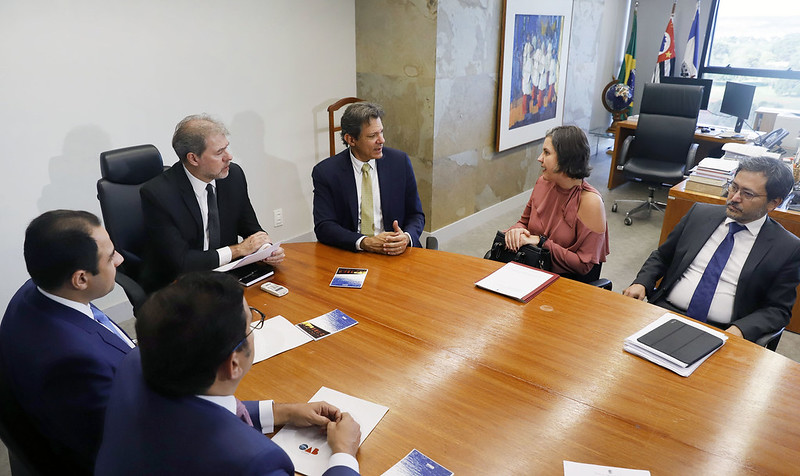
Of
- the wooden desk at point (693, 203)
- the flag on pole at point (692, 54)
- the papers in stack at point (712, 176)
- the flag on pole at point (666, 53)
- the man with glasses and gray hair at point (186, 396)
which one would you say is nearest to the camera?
the man with glasses and gray hair at point (186, 396)

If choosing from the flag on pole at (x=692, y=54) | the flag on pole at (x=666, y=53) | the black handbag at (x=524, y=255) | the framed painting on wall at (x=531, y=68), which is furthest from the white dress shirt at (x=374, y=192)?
the flag on pole at (x=692, y=54)

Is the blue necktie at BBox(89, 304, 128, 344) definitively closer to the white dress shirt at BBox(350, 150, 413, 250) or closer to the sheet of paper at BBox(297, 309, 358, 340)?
the sheet of paper at BBox(297, 309, 358, 340)

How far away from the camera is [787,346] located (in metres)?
3.28

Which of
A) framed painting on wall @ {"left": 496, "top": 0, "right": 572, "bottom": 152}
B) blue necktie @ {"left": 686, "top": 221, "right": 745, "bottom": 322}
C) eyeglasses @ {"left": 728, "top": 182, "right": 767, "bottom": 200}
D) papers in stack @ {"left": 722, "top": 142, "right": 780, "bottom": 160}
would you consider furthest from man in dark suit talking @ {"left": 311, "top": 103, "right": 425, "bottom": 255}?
papers in stack @ {"left": 722, "top": 142, "right": 780, "bottom": 160}

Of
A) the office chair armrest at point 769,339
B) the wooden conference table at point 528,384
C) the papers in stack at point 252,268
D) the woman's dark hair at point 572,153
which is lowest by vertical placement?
the office chair armrest at point 769,339

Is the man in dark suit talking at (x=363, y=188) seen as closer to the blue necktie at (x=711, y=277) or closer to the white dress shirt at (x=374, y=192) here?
the white dress shirt at (x=374, y=192)

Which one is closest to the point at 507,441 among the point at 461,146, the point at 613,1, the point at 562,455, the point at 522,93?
the point at 562,455

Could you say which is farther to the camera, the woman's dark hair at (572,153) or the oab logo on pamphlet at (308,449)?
the woman's dark hair at (572,153)

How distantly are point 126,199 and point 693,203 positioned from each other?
3.30 m

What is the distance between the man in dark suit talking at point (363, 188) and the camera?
109 inches

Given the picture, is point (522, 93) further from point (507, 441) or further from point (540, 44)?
point (507, 441)

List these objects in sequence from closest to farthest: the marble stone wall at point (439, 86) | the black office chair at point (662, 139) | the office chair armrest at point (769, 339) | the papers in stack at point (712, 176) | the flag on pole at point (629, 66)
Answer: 1. the office chair armrest at point (769, 339)
2. the papers in stack at point (712, 176)
3. the marble stone wall at point (439, 86)
4. the black office chair at point (662, 139)
5. the flag on pole at point (629, 66)

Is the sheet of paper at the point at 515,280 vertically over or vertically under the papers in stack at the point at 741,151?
under

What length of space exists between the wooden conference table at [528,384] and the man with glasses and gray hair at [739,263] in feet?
1.61
